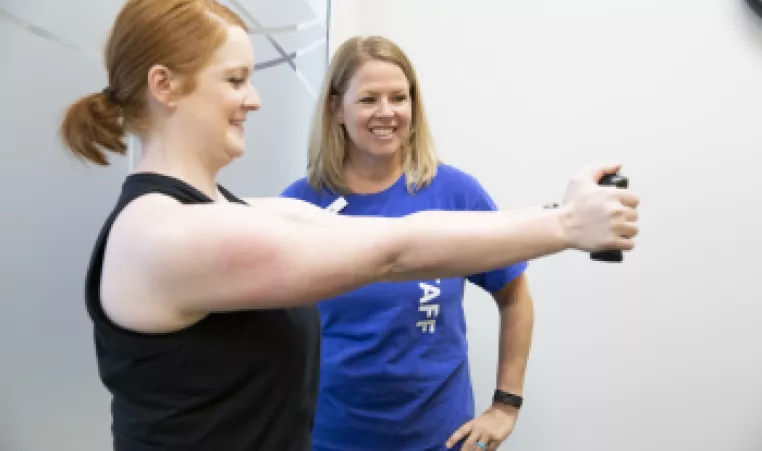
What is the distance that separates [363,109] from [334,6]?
2.46 feet

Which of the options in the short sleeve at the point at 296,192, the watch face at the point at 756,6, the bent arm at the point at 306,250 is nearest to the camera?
the bent arm at the point at 306,250

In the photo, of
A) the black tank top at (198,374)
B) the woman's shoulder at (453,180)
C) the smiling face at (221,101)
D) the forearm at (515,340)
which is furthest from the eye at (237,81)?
the forearm at (515,340)

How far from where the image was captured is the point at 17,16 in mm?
877

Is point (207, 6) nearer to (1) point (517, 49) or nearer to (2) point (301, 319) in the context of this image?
(2) point (301, 319)

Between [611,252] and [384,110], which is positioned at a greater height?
[384,110]

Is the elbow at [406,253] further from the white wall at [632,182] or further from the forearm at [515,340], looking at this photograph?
the white wall at [632,182]

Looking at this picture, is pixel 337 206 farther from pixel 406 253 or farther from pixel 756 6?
pixel 756 6

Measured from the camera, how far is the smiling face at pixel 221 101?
0.71 metres

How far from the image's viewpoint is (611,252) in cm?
63

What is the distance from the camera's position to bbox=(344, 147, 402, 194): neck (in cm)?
115

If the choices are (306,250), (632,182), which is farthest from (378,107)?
(632,182)

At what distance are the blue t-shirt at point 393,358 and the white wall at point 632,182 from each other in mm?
638

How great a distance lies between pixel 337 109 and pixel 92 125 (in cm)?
54

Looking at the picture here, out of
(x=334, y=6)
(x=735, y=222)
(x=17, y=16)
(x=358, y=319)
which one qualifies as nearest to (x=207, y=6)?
(x=17, y=16)
